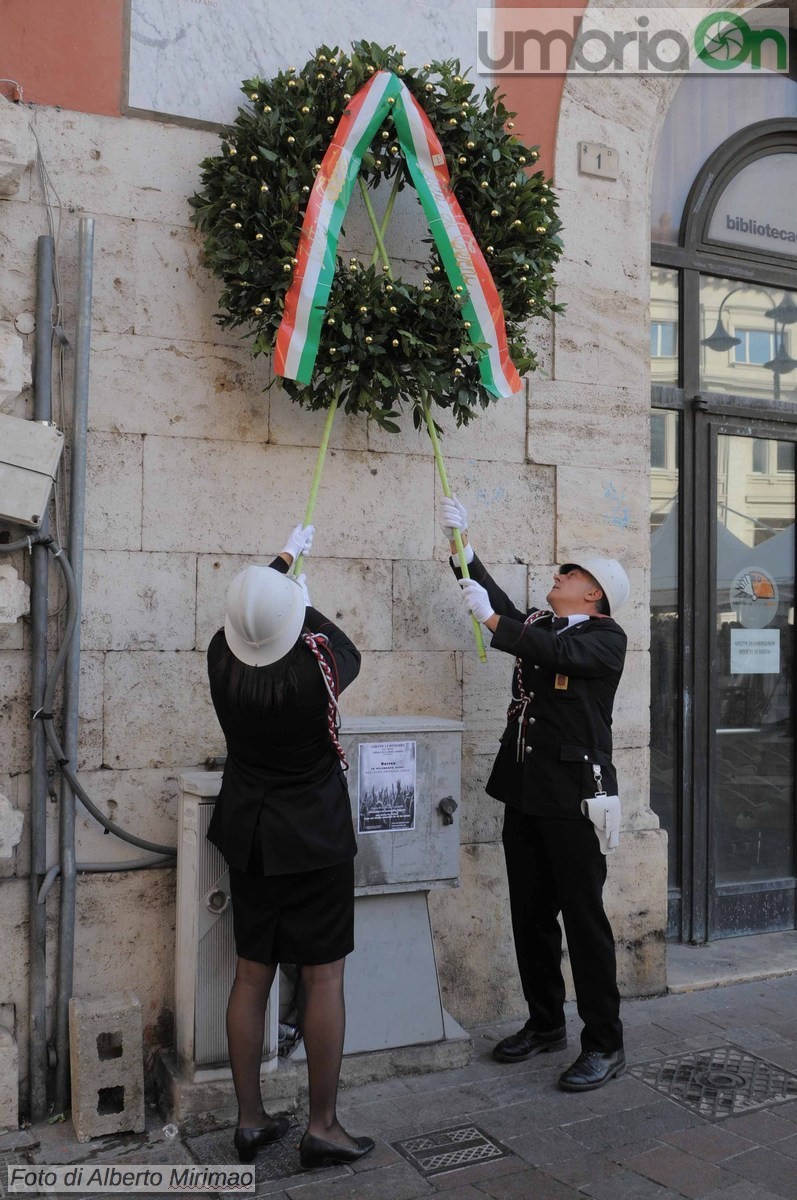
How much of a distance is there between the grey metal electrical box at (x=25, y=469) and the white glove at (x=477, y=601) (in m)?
1.54

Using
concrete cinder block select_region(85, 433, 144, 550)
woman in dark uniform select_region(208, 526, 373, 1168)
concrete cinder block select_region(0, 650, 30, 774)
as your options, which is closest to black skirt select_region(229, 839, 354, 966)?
woman in dark uniform select_region(208, 526, 373, 1168)

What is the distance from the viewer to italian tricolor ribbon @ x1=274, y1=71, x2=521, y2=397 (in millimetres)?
4004

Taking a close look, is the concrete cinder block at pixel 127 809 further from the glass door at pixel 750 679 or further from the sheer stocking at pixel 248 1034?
the glass door at pixel 750 679

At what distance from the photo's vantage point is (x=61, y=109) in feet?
13.4

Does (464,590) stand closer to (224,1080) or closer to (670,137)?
(224,1080)

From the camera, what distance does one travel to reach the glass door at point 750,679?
5898 mm

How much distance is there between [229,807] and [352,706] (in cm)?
116

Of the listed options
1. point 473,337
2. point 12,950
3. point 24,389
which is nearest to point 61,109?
point 24,389

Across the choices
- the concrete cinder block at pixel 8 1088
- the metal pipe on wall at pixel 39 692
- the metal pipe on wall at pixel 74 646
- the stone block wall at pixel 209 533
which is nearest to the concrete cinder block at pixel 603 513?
the stone block wall at pixel 209 533

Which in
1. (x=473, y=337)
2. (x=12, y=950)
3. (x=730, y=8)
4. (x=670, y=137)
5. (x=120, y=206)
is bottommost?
(x=12, y=950)

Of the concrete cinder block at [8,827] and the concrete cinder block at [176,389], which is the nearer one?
the concrete cinder block at [8,827]

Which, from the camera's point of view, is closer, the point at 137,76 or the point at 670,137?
the point at 137,76

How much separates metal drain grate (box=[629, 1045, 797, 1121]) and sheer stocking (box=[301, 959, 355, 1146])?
1290mm

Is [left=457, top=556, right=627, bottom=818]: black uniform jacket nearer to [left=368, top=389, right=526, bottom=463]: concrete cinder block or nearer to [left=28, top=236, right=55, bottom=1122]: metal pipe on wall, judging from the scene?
[left=368, top=389, right=526, bottom=463]: concrete cinder block
